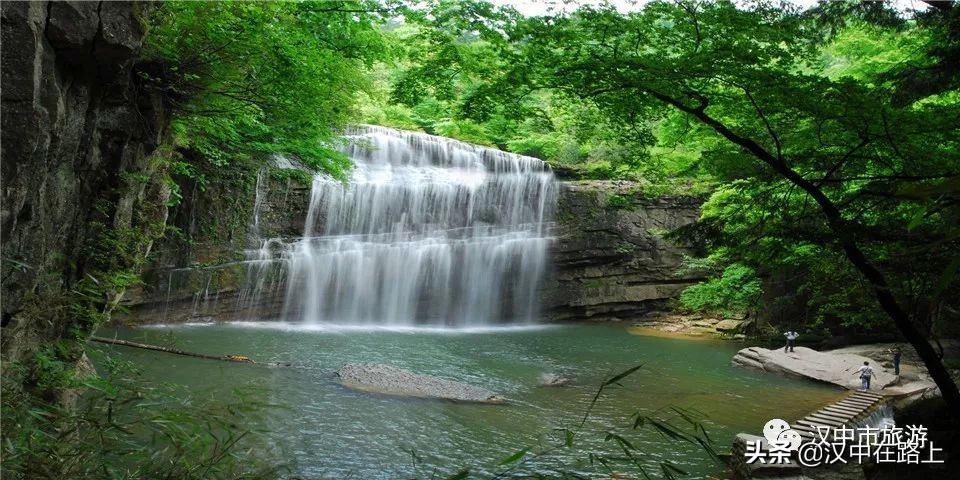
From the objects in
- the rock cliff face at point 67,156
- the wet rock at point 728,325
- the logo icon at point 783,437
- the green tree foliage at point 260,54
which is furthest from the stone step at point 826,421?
the wet rock at point 728,325

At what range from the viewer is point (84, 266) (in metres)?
6.76

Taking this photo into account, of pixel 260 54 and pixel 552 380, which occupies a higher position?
pixel 260 54

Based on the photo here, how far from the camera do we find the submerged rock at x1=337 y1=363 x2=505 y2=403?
1138cm

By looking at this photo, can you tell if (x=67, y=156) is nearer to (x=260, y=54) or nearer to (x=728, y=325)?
(x=260, y=54)

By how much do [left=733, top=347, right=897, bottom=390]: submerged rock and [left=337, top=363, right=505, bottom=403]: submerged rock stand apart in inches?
347

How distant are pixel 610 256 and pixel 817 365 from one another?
9.63 meters

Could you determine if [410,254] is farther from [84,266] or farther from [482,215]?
[84,266]

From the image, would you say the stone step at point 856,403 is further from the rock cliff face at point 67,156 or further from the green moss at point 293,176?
the green moss at point 293,176

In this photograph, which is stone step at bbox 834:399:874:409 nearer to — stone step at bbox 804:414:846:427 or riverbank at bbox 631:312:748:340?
stone step at bbox 804:414:846:427

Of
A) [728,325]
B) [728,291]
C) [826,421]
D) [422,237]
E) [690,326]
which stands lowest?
[826,421]

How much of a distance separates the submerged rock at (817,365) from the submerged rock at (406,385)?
8.82m

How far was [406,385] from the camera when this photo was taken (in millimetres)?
11773

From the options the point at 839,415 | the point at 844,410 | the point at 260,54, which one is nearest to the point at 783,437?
the point at 839,415

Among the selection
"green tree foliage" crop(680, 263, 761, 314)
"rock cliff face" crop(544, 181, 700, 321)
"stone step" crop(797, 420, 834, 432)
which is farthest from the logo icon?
"rock cliff face" crop(544, 181, 700, 321)
